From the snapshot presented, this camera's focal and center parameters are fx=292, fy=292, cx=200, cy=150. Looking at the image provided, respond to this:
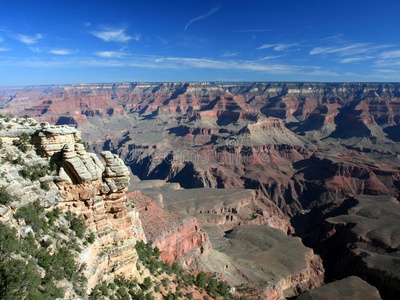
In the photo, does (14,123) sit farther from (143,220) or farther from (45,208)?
(143,220)

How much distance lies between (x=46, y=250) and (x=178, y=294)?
11.6 m

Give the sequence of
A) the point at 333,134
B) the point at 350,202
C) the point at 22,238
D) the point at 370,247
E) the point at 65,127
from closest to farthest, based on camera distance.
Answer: the point at 22,238
the point at 65,127
the point at 370,247
the point at 350,202
the point at 333,134

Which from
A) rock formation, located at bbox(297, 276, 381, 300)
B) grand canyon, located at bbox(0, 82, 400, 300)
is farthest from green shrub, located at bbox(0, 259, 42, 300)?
rock formation, located at bbox(297, 276, 381, 300)

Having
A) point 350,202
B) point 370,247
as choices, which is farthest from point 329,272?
point 350,202

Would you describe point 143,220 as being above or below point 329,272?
above

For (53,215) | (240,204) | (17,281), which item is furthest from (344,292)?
(240,204)

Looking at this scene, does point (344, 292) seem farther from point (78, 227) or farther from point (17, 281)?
point (17, 281)

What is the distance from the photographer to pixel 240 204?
8069 centimetres

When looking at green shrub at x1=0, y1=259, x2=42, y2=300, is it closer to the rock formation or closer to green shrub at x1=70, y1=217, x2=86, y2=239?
green shrub at x1=70, y1=217, x2=86, y2=239

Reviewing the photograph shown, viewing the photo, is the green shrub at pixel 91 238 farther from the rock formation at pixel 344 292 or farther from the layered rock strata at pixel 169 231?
the rock formation at pixel 344 292

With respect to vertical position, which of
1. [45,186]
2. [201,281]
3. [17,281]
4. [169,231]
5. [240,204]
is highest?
[45,186]

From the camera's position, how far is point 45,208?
50.8 ft

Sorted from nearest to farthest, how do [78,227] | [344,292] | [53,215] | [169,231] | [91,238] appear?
[53,215], [78,227], [91,238], [344,292], [169,231]

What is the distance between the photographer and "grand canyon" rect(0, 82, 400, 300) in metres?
17.2
